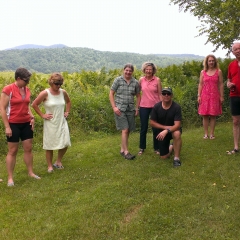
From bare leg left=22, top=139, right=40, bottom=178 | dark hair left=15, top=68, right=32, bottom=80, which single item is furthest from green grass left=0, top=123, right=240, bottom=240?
dark hair left=15, top=68, right=32, bottom=80

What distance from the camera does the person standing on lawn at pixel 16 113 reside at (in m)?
4.53

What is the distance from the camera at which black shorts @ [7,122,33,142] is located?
15.4 feet

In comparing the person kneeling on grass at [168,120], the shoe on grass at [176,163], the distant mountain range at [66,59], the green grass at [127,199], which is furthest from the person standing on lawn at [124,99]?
the distant mountain range at [66,59]

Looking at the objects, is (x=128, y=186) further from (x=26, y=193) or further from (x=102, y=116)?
(x=102, y=116)

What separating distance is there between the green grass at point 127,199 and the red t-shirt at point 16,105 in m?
1.06

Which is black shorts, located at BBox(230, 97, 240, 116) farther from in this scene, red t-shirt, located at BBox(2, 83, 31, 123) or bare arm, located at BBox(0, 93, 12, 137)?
bare arm, located at BBox(0, 93, 12, 137)

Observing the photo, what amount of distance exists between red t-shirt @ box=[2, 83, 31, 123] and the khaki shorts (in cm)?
176

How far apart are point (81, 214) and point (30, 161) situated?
5.60 ft

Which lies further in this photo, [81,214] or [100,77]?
[100,77]

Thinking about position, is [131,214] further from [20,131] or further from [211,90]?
[211,90]

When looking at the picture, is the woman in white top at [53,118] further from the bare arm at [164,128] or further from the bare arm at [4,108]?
the bare arm at [164,128]

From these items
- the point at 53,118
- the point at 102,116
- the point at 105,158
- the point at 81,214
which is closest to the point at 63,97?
the point at 53,118

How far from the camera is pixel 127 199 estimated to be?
13.8 feet

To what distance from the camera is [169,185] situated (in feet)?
15.1
